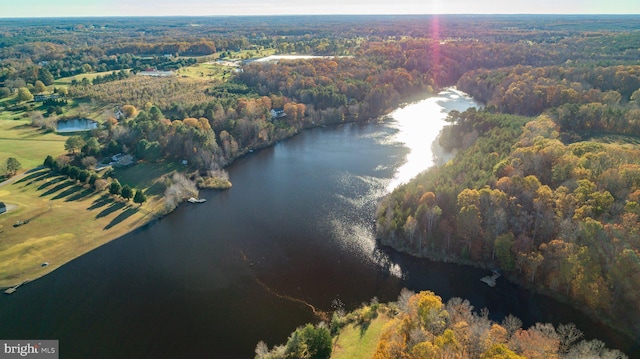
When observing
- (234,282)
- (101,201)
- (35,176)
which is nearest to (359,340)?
(234,282)

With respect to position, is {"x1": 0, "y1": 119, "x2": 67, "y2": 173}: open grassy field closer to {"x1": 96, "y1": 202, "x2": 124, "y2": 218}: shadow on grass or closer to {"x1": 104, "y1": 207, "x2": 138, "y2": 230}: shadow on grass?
{"x1": 96, "y1": 202, "x2": 124, "y2": 218}: shadow on grass

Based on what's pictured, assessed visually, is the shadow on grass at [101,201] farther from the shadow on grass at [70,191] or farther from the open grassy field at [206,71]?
the open grassy field at [206,71]

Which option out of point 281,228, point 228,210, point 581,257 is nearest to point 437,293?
point 581,257

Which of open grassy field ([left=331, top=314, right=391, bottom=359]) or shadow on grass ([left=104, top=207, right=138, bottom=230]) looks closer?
open grassy field ([left=331, top=314, right=391, bottom=359])

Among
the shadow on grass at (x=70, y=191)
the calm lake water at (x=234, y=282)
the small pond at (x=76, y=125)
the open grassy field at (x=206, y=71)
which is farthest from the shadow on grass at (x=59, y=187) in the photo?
the open grassy field at (x=206, y=71)

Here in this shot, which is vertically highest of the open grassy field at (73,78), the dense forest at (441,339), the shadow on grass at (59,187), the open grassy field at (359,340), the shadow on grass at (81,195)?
the open grassy field at (73,78)

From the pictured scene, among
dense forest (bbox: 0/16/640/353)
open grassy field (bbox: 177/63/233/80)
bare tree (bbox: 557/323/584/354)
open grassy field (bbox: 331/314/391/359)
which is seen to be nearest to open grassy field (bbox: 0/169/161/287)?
dense forest (bbox: 0/16/640/353)

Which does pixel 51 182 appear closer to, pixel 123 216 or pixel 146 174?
pixel 146 174
